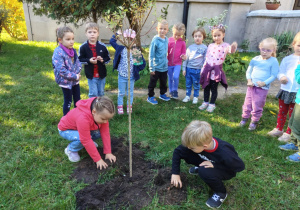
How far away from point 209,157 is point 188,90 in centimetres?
314

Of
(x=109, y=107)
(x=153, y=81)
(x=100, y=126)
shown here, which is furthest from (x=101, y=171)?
(x=153, y=81)

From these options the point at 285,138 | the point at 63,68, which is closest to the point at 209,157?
the point at 285,138

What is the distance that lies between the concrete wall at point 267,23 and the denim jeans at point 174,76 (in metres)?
6.41

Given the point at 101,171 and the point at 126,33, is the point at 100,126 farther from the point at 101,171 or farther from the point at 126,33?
the point at 126,33

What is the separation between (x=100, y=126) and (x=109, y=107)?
17.0 inches

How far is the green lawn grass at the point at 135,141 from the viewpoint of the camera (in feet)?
8.29

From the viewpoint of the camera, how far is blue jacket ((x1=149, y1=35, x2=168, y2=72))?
4.83 metres

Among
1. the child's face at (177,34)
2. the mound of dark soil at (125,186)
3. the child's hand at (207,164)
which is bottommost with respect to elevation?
the mound of dark soil at (125,186)

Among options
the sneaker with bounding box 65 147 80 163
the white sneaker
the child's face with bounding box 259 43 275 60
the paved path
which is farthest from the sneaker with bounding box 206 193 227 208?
the paved path

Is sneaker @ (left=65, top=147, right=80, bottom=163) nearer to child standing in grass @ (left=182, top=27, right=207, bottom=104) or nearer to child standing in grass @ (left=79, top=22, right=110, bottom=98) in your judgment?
child standing in grass @ (left=79, top=22, right=110, bottom=98)

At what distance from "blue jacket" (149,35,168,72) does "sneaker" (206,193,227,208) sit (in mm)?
3132

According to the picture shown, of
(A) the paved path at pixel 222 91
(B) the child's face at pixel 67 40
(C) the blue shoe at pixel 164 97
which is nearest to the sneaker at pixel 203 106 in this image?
(A) the paved path at pixel 222 91

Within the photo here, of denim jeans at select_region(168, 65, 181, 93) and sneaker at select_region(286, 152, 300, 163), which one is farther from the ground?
denim jeans at select_region(168, 65, 181, 93)

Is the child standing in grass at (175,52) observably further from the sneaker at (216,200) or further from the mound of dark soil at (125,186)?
the sneaker at (216,200)
